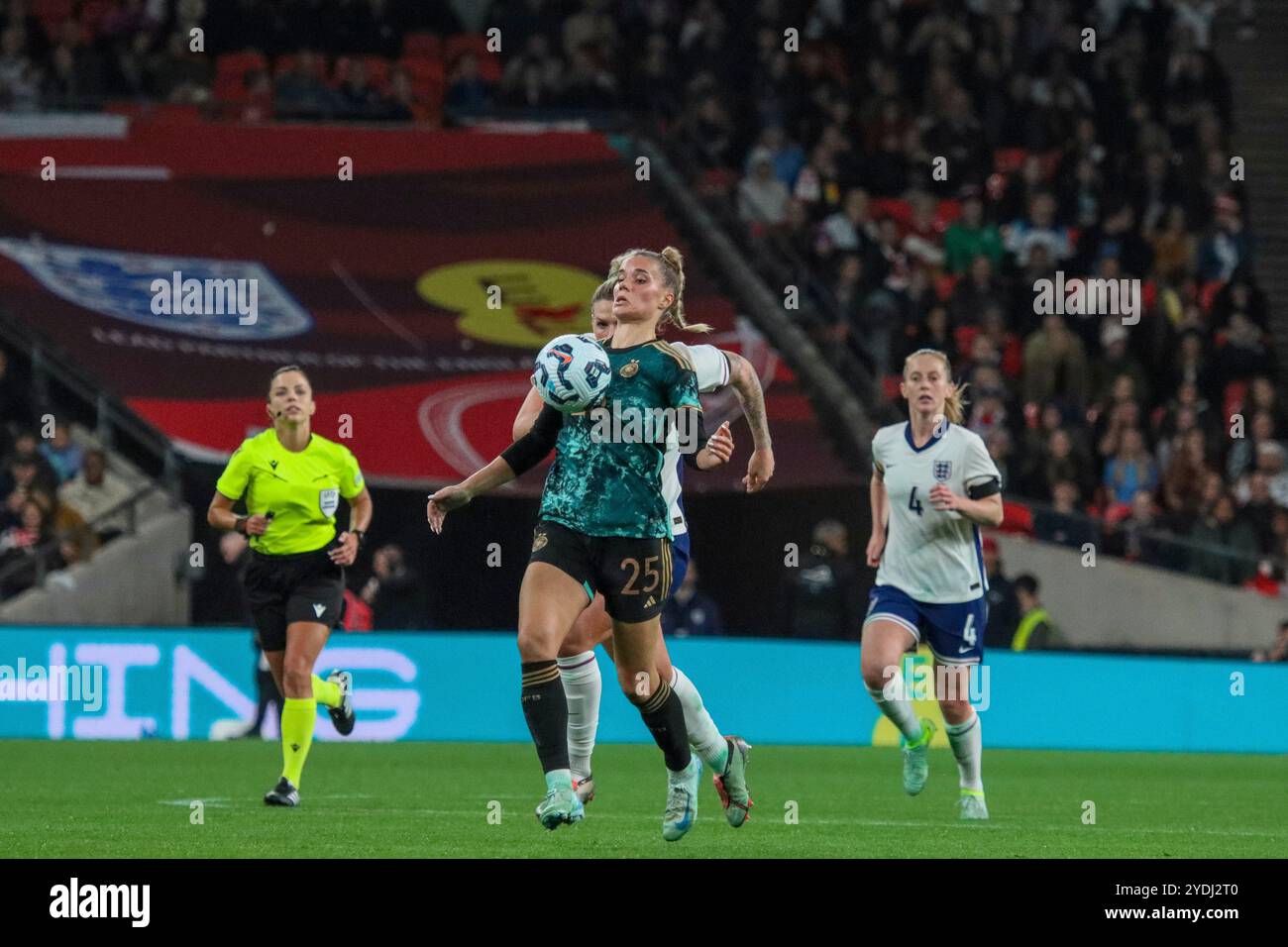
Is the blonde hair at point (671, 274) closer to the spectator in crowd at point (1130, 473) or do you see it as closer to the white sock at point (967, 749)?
the white sock at point (967, 749)

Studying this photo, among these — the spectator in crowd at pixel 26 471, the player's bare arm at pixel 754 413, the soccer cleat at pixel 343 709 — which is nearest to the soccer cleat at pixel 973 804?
the player's bare arm at pixel 754 413

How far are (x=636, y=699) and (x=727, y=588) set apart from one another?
1279 cm

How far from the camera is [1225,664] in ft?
62.1

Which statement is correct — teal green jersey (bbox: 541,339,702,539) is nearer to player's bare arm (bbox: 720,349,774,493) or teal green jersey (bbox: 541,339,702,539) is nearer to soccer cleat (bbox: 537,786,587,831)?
player's bare arm (bbox: 720,349,774,493)

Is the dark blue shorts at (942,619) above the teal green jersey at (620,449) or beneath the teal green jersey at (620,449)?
beneath

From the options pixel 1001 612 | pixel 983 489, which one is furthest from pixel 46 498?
pixel 983 489

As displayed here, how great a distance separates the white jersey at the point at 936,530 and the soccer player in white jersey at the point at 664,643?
135 cm

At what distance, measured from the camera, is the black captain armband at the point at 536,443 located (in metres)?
8.77

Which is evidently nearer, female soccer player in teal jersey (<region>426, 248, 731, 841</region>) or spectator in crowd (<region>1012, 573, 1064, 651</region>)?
female soccer player in teal jersey (<region>426, 248, 731, 841</region>)

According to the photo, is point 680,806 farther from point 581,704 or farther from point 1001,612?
point 1001,612

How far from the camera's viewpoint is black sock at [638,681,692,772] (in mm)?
9086

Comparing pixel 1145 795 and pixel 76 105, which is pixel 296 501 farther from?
pixel 76 105
